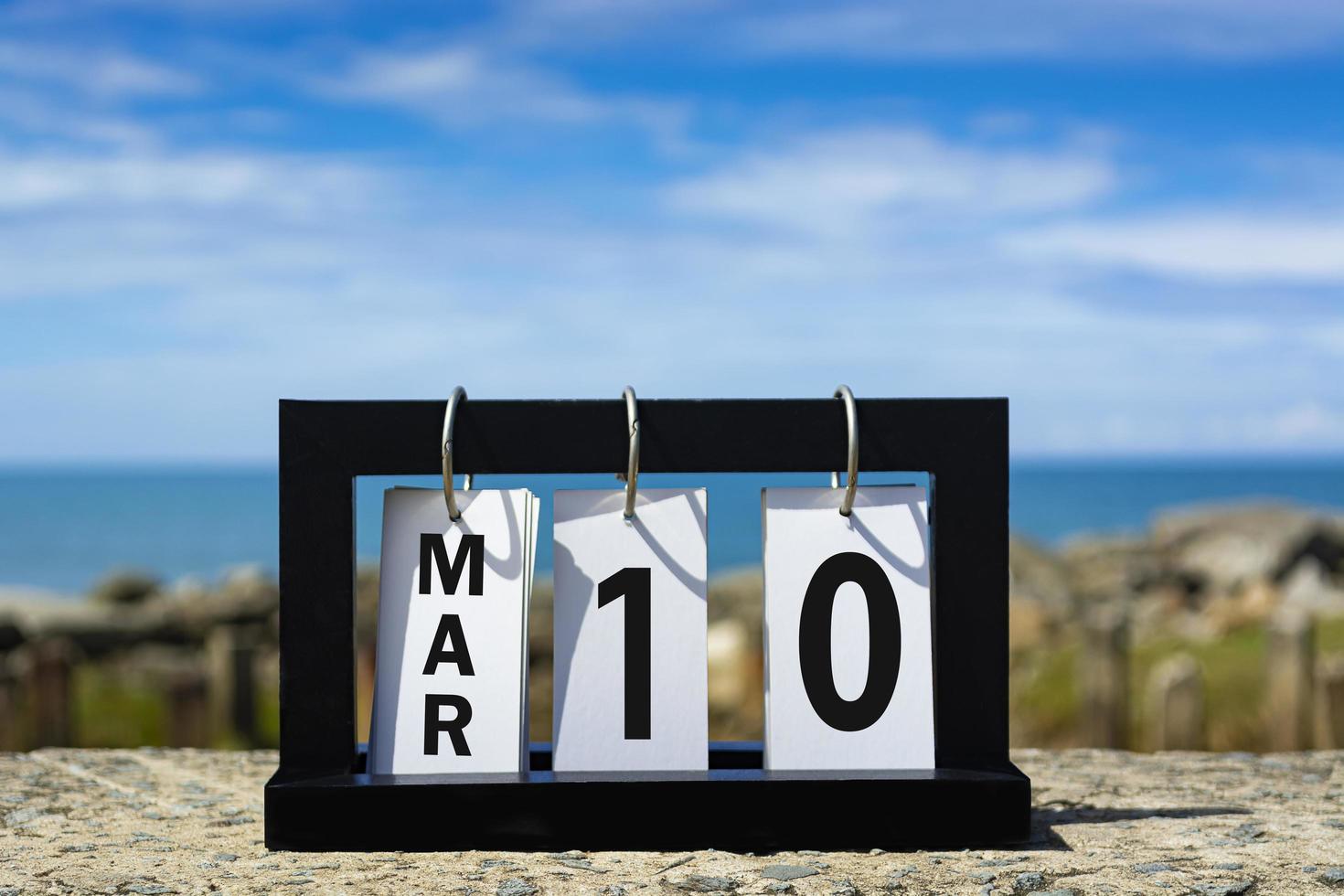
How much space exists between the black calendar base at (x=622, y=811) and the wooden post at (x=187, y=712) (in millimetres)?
6304

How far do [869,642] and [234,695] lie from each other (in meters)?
7.20

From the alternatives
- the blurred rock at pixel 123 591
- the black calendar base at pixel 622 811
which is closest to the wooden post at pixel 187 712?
the black calendar base at pixel 622 811

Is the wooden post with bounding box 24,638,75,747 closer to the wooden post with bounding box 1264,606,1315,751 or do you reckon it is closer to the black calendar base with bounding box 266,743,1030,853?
the black calendar base with bounding box 266,743,1030,853

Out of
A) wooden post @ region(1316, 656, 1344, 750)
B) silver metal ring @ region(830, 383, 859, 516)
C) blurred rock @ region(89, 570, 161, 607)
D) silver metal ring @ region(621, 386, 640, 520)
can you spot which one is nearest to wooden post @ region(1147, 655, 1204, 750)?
wooden post @ region(1316, 656, 1344, 750)

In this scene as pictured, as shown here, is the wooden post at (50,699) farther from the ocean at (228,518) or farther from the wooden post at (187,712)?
the ocean at (228,518)

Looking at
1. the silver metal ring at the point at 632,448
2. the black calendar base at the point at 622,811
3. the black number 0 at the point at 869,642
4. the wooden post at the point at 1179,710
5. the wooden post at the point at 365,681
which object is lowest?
the wooden post at the point at 365,681

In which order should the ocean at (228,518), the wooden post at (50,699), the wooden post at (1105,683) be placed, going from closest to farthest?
the wooden post at (1105,683) → the wooden post at (50,699) → the ocean at (228,518)

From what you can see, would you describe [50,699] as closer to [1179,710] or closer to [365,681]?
[365,681]

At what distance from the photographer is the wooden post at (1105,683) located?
7344 millimetres

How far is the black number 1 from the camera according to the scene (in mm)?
2088

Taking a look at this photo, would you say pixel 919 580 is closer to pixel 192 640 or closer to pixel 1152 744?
pixel 1152 744

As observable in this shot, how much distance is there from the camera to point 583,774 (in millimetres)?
2072

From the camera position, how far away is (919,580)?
6.95 feet

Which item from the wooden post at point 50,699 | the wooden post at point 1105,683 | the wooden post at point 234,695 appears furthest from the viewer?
the wooden post at point 234,695
